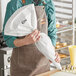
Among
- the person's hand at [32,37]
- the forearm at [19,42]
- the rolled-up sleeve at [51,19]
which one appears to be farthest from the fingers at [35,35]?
the rolled-up sleeve at [51,19]

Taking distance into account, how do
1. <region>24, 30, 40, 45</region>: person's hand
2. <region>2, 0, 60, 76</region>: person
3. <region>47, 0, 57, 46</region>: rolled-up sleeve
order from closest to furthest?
<region>24, 30, 40, 45</region>: person's hand < <region>2, 0, 60, 76</region>: person < <region>47, 0, 57, 46</region>: rolled-up sleeve

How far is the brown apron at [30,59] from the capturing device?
2.32 meters

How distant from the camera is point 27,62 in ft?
7.70

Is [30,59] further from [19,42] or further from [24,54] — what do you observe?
[19,42]

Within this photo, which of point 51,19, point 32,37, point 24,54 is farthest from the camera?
point 51,19

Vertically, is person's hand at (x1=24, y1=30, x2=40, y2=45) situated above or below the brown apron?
above

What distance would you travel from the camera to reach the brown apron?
2322mm

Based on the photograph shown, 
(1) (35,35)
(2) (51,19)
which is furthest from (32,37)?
(2) (51,19)

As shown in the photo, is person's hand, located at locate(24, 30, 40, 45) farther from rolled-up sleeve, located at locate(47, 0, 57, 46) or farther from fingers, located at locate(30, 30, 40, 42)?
rolled-up sleeve, located at locate(47, 0, 57, 46)

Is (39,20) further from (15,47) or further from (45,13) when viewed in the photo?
(15,47)

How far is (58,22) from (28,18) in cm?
236

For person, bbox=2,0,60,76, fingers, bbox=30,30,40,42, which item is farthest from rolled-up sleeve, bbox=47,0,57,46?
fingers, bbox=30,30,40,42

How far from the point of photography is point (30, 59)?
2.34m

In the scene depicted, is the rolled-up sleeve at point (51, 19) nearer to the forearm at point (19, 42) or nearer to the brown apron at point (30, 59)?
the brown apron at point (30, 59)
